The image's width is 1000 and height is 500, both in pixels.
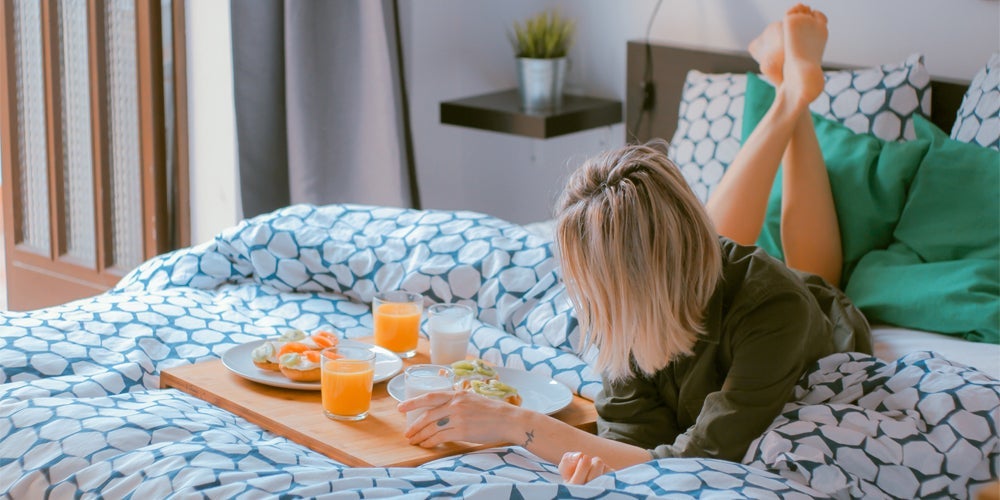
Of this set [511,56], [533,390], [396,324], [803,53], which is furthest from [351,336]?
[511,56]

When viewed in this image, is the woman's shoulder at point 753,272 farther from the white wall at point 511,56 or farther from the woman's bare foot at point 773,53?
the white wall at point 511,56

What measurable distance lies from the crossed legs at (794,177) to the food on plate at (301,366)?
3.24ft

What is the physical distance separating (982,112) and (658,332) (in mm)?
1239

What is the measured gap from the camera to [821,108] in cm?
278

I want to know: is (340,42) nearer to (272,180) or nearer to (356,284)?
(272,180)

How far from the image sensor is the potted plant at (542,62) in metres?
3.52

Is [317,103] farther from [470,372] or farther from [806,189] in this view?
[470,372]

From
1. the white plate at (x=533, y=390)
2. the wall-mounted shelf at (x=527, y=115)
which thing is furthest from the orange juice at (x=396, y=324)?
the wall-mounted shelf at (x=527, y=115)

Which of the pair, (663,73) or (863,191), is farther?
(663,73)

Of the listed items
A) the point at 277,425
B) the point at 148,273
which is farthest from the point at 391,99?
the point at 277,425

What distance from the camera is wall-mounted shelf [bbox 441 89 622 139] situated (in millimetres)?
3457

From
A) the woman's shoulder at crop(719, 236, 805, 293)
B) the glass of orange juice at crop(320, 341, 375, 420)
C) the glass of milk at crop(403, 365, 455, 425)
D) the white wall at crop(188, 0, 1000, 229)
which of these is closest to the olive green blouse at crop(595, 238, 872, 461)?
the woman's shoulder at crop(719, 236, 805, 293)

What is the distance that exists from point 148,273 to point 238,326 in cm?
41

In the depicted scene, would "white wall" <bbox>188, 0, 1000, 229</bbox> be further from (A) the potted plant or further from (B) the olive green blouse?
(B) the olive green blouse
